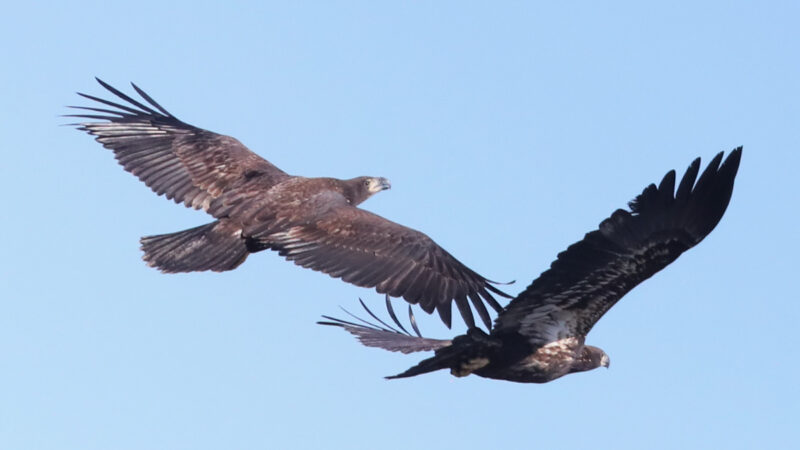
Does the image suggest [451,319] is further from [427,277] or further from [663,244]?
[663,244]

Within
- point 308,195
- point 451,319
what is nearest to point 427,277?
point 451,319

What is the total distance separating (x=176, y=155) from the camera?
1505 cm

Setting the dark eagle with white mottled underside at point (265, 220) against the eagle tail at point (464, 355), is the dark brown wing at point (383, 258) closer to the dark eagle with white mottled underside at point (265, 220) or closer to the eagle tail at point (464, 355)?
the dark eagle with white mottled underside at point (265, 220)

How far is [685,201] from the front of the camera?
1065 centimetres

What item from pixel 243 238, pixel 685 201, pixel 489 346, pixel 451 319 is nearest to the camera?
pixel 685 201

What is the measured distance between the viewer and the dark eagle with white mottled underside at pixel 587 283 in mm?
10617

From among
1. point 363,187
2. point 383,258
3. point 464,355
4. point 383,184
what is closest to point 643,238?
point 464,355

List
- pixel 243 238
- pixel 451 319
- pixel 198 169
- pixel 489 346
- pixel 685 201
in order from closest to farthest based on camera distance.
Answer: pixel 685 201, pixel 489 346, pixel 451 319, pixel 243 238, pixel 198 169

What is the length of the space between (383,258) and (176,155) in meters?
2.67

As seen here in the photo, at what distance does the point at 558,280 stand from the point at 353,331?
2.89 metres

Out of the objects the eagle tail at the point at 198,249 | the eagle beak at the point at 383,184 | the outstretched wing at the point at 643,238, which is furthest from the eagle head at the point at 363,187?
the outstretched wing at the point at 643,238

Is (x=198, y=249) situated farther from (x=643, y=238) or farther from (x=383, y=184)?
(x=643, y=238)

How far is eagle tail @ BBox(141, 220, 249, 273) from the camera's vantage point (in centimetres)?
1370

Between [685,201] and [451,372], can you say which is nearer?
[685,201]
